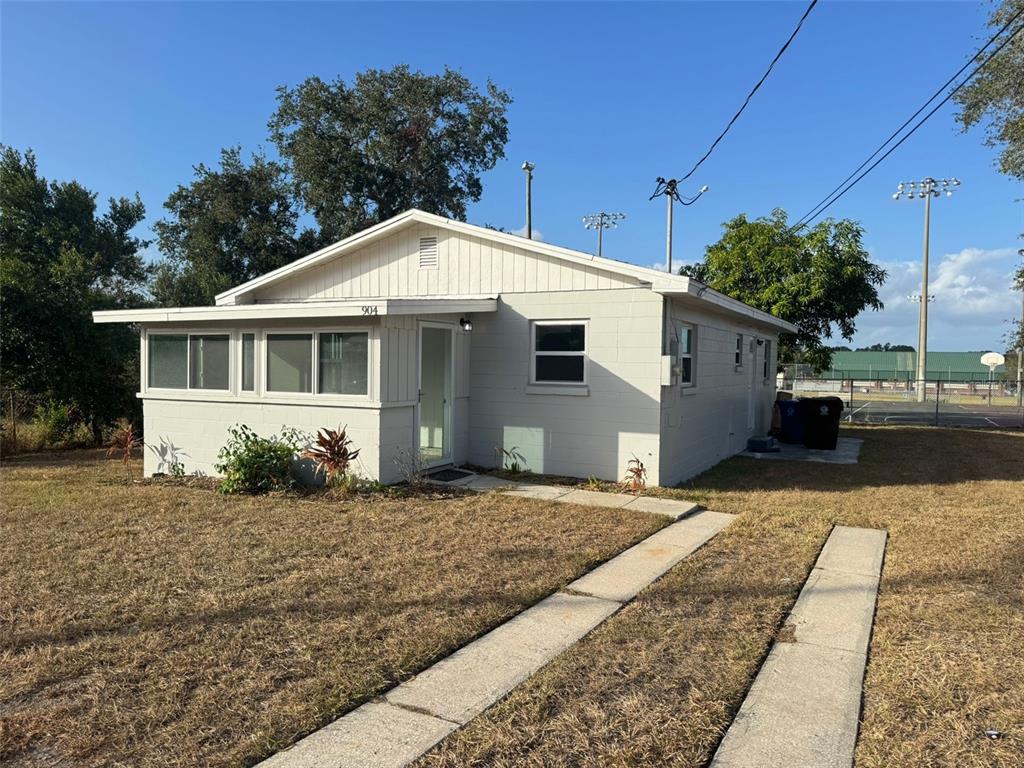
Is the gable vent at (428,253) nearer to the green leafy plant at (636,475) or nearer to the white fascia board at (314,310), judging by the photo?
the white fascia board at (314,310)

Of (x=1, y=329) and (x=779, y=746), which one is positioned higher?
(x=1, y=329)

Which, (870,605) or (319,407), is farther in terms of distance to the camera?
(319,407)

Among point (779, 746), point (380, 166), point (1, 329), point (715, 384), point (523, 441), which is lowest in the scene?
point (779, 746)

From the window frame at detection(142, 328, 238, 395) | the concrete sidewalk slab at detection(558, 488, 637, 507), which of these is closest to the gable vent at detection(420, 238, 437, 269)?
the window frame at detection(142, 328, 238, 395)

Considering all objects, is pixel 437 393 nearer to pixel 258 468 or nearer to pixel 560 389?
pixel 560 389

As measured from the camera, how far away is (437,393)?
10664 millimetres

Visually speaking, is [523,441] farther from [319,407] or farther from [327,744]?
[327,744]

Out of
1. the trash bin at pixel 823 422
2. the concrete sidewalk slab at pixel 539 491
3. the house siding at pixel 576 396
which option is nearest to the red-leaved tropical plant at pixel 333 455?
the concrete sidewalk slab at pixel 539 491

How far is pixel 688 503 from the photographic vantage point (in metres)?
7.98

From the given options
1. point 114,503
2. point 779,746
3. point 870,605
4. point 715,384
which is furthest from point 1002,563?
point 114,503

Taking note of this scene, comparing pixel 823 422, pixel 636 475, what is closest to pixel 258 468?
pixel 636 475

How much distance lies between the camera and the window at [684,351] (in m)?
9.30

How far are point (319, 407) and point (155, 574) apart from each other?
391 cm

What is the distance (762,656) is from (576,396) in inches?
228
